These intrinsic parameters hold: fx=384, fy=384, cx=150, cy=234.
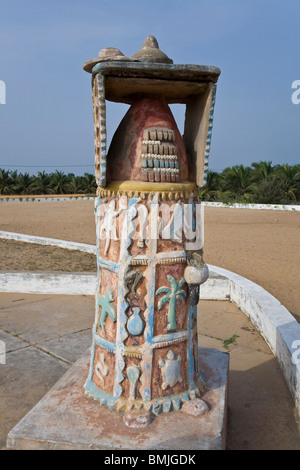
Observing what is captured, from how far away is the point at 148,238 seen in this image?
2.33 metres

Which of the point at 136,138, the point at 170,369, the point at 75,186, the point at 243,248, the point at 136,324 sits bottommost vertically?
the point at 243,248

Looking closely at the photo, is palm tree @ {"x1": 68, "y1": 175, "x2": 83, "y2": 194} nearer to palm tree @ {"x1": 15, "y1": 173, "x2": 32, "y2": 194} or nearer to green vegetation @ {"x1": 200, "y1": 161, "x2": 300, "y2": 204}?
palm tree @ {"x1": 15, "y1": 173, "x2": 32, "y2": 194}

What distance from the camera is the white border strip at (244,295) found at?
3.40m

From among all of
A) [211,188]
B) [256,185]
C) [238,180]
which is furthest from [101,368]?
[211,188]

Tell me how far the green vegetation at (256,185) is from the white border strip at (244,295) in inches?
781

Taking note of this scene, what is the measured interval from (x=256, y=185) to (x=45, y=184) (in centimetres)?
2214

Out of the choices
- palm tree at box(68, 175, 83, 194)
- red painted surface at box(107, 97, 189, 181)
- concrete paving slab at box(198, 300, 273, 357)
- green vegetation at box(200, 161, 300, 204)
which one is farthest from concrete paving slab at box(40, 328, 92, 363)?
palm tree at box(68, 175, 83, 194)

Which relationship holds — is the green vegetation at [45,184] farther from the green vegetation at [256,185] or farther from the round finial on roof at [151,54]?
the round finial on roof at [151,54]

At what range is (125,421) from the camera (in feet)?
7.29

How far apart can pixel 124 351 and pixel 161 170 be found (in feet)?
3.71

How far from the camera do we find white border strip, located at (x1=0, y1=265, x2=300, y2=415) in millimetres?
3398

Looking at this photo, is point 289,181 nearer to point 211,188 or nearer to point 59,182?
point 211,188
